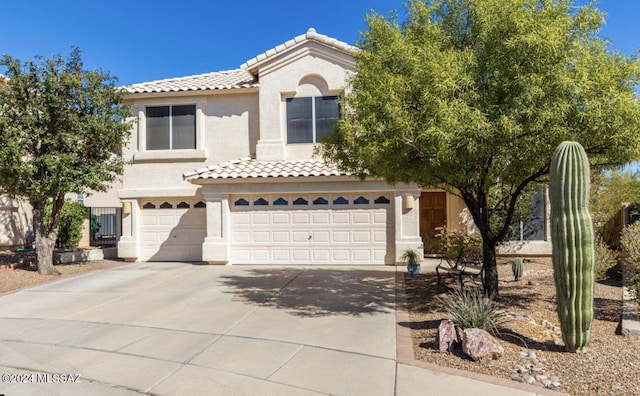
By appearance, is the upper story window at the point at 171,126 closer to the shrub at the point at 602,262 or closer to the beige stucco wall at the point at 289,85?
the beige stucco wall at the point at 289,85

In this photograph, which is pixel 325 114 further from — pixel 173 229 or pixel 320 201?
pixel 173 229

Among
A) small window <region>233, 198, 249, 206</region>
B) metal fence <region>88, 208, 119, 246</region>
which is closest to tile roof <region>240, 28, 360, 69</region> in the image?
small window <region>233, 198, 249, 206</region>

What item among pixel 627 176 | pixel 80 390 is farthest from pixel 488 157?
pixel 627 176

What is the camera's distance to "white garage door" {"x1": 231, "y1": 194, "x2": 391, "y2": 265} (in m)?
13.8

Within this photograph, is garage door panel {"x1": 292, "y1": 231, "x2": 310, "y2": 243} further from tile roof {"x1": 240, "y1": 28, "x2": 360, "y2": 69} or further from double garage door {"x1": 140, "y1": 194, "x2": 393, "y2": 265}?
tile roof {"x1": 240, "y1": 28, "x2": 360, "y2": 69}

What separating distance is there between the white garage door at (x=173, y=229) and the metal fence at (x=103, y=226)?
5550 mm

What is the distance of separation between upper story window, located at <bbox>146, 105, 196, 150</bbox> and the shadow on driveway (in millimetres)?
6189

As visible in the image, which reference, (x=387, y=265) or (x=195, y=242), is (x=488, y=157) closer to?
(x=387, y=265)

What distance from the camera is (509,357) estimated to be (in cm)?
544

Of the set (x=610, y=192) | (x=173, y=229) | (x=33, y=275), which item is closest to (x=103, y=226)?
(x=173, y=229)

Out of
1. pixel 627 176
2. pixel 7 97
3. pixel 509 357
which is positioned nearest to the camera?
pixel 509 357

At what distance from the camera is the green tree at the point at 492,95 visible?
18.8 ft

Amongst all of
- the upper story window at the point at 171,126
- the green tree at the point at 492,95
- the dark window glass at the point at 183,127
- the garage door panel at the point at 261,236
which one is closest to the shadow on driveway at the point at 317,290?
the garage door panel at the point at 261,236

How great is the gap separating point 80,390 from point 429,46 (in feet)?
21.3
